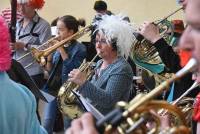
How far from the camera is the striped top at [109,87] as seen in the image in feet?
8.14

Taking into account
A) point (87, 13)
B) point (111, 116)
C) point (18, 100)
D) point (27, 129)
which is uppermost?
point (111, 116)

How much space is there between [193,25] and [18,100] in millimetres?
894

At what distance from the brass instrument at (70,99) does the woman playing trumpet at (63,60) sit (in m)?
0.40

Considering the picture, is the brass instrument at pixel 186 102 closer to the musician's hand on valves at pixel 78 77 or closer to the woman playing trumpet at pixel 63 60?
the musician's hand on valves at pixel 78 77

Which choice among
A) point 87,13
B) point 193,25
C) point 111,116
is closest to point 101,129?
point 111,116

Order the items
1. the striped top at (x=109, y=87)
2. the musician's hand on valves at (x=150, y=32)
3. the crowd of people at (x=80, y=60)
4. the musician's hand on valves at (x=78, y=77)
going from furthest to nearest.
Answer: the musician's hand on valves at (x=78, y=77)
the striped top at (x=109, y=87)
the musician's hand on valves at (x=150, y=32)
the crowd of people at (x=80, y=60)

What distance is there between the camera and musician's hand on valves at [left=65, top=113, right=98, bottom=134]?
3.07 feet

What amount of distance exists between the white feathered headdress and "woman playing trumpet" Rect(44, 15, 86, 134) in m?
0.70

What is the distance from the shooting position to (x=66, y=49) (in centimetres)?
347

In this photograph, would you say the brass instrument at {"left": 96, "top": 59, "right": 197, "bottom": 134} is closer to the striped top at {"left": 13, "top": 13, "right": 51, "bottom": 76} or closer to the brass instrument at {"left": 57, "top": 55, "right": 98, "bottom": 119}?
the brass instrument at {"left": 57, "top": 55, "right": 98, "bottom": 119}

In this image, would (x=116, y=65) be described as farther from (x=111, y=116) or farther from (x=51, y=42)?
(x=111, y=116)

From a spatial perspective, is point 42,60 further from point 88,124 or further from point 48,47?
point 88,124

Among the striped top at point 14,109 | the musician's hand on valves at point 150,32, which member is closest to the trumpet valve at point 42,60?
the musician's hand on valves at point 150,32

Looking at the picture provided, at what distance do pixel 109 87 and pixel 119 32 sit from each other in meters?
0.37
